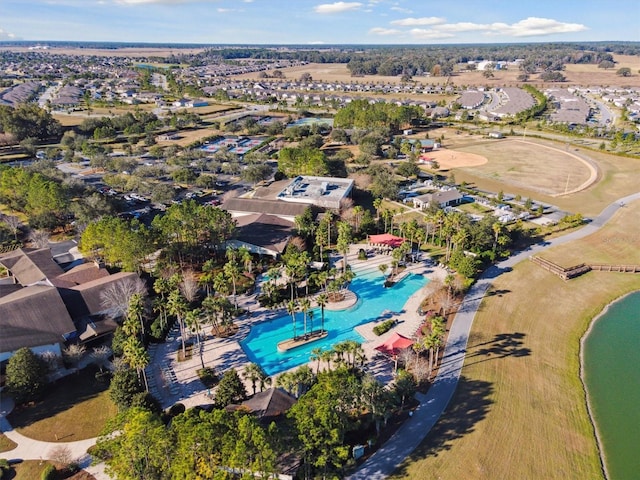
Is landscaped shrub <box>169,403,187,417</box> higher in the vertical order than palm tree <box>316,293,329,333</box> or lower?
lower

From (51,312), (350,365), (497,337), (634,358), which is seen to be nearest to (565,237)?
(634,358)

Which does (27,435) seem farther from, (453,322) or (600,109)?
(600,109)

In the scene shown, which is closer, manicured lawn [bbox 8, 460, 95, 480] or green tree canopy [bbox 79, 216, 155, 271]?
manicured lawn [bbox 8, 460, 95, 480]

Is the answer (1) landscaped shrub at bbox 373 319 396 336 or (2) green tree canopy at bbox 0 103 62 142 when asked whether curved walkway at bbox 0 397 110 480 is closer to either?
(1) landscaped shrub at bbox 373 319 396 336

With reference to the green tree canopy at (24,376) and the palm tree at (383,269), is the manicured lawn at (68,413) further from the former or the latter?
the palm tree at (383,269)

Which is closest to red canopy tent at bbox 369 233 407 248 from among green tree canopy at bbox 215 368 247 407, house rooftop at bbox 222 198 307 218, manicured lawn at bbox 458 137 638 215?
house rooftop at bbox 222 198 307 218

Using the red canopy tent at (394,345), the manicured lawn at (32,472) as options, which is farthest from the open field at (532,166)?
the manicured lawn at (32,472)
